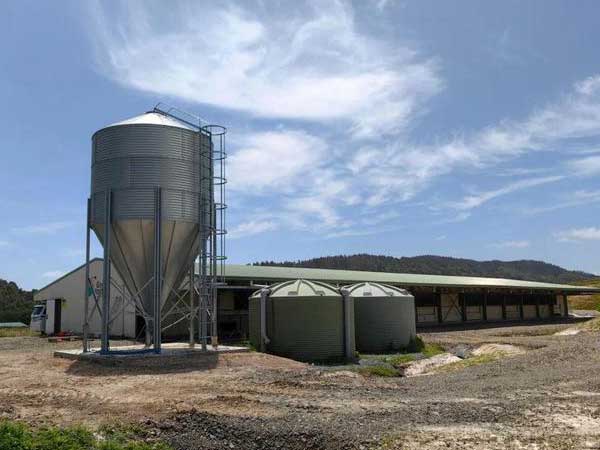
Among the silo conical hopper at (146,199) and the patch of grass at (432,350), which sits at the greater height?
the silo conical hopper at (146,199)

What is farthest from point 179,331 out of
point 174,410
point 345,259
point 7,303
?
point 345,259

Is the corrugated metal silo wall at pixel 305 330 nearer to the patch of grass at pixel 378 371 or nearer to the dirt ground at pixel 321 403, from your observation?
the dirt ground at pixel 321 403

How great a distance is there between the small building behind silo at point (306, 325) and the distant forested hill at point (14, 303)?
180 feet

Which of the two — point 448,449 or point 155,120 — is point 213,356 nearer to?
point 155,120

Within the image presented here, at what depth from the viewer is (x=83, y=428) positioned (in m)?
10.9

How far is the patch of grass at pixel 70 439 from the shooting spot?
9.73 metres

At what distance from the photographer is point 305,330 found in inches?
978

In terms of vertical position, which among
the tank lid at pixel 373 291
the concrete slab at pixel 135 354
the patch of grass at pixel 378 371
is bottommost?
the patch of grass at pixel 378 371

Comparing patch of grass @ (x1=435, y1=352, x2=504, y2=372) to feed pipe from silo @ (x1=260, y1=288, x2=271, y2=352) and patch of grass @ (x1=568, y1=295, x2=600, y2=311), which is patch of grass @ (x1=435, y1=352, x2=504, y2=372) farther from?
patch of grass @ (x1=568, y1=295, x2=600, y2=311)

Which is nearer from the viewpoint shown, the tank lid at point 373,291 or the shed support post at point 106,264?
the shed support post at point 106,264

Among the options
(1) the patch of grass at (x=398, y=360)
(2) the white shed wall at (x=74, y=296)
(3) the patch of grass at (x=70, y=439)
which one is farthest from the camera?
(2) the white shed wall at (x=74, y=296)

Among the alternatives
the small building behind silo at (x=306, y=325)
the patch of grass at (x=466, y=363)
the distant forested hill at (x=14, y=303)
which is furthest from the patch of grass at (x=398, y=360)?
the distant forested hill at (x=14, y=303)

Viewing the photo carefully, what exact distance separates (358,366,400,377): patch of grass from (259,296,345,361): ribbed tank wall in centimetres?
460

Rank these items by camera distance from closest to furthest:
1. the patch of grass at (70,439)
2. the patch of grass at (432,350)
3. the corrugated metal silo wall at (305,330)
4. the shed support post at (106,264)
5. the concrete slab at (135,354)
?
1. the patch of grass at (70,439)
2. the concrete slab at (135,354)
3. the shed support post at (106,264)
4. the corrugated metal silo wall at (305,330)
5. the patch of grass at (432,350)
